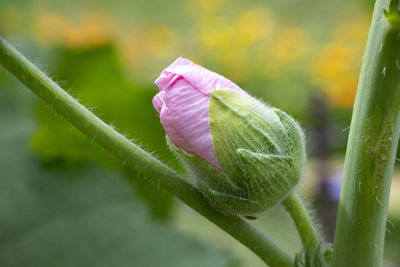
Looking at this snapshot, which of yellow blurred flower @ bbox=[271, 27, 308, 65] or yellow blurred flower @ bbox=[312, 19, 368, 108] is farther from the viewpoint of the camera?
yellow blurred flower @ bbox=[271, 27, 308, 65]

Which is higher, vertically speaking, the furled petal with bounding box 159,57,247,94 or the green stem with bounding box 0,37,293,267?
the furled petal with bounding box 159,57,247,94

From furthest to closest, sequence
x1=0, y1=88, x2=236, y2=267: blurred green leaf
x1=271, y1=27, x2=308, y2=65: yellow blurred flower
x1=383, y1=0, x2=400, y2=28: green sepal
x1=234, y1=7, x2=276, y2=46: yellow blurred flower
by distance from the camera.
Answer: x1=234, y1=7, x2=276, y2=46: yellow blurred flower → x1=271, y1=27, x2=308, y2=65: yellow blurred flower → x1=0, y1=88, x2=236, y2=267: blurred green leaf → x1=383, y1=0, x2=400, y2=28: green sepal

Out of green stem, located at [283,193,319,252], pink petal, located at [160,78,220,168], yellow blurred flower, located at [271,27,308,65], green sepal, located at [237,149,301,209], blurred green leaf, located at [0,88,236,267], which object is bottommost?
yellow blurred flower, located at [271,27,308,65]

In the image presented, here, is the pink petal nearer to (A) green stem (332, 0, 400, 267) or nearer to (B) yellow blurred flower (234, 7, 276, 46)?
(A) green stem (332, 0, 400, 267)

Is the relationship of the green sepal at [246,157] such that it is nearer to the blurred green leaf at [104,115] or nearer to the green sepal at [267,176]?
the green sepal at [267,176]

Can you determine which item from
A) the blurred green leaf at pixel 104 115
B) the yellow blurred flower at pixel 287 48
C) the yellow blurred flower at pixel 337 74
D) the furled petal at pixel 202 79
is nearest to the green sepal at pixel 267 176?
the furled petal at pixel 202 79

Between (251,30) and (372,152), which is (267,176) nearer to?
(372,152)

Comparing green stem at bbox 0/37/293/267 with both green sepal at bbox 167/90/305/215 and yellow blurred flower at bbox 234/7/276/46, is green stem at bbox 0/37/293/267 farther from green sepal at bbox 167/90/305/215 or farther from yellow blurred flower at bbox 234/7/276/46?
yellow blurred flower at bbox 234/7/276/46

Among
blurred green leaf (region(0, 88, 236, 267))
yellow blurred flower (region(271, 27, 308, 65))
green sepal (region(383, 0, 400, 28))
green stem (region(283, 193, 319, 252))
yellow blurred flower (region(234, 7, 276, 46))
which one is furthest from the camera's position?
yellow blurred flower (region(234, 7, 276, 46))

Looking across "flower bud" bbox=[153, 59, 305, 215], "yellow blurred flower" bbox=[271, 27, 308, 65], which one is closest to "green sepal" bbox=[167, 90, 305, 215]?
"flower bud" bbox=[153, 59, 305, 215]
